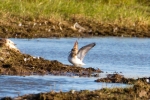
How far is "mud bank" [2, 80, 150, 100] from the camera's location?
10.5m

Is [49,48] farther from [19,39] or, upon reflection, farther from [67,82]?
[67,82]

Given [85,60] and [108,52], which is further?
[108,52]

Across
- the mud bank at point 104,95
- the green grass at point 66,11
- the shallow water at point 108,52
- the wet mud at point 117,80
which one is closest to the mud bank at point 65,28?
the green grass at point 66,11

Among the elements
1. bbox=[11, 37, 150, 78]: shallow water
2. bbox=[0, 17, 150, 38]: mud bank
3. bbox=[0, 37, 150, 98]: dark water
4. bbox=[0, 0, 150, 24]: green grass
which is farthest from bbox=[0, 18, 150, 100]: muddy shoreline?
bbox=[11, 37, 150, 78]: shallow water

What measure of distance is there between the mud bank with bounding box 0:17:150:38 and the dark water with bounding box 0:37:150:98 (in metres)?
0.85

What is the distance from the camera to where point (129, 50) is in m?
21.0

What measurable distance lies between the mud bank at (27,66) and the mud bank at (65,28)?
682cm

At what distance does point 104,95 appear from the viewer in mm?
10695

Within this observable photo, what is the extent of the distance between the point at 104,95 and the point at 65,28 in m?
14.2

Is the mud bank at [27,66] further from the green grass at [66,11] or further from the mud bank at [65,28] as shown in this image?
the green grass at [66,11]

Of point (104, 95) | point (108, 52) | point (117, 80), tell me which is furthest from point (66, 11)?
point (104, 95)

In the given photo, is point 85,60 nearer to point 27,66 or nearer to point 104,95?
point 27,66

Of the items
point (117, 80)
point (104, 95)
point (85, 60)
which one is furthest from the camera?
point (85, 60)

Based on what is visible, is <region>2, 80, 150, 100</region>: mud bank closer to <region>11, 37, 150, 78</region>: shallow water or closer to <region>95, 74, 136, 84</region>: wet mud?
<region>95, 74, 136, 84</region>: wet mud
